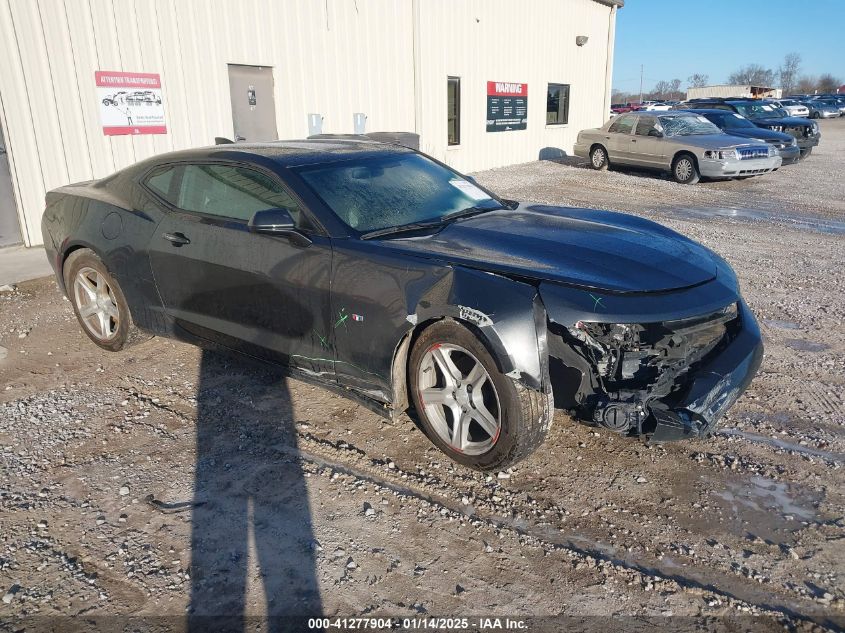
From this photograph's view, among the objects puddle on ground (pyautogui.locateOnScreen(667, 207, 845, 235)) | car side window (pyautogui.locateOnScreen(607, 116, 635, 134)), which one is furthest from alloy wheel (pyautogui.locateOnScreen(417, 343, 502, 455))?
car side window (pyautogui.locateOnScreen(607, 116, 635, 134))

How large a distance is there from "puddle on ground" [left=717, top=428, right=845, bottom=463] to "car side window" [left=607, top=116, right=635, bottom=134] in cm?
1345

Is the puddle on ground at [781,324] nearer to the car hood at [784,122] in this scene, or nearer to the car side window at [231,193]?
the car side window at [231,193]

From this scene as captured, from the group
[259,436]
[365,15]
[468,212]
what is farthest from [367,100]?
[259,436]

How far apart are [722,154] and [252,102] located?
9412 millimetres

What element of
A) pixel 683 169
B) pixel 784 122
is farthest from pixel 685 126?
pixel 784 122

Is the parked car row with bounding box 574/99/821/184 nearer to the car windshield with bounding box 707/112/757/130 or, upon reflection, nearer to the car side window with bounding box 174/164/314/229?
the car windshield with bounding box 707/112/757/130

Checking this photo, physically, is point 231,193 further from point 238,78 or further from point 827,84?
point 827,84

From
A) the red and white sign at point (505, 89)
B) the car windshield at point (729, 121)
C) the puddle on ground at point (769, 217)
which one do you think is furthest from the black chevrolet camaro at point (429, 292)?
the car windshield at point (729, 121)

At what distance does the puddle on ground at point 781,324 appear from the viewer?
206 inches

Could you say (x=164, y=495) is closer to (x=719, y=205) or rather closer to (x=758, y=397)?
(x=758, y=397)

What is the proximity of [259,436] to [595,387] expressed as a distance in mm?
1840

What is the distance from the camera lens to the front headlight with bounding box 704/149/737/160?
1351 centimetres

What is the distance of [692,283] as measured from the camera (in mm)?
3256

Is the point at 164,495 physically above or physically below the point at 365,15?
below
